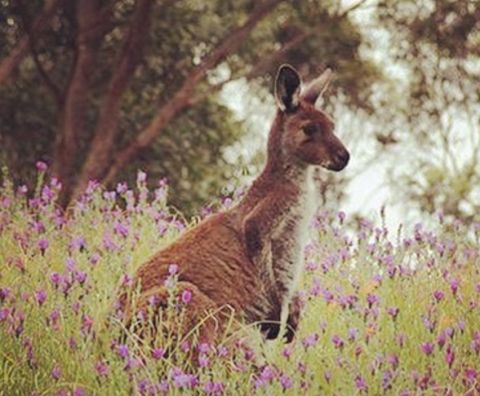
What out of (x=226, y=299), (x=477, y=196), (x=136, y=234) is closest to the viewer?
(x=226, y=299)

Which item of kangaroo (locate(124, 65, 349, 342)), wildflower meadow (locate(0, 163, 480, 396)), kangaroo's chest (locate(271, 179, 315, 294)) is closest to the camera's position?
wildflower meadow (locate(0, 163, 480, 396))

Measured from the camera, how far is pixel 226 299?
22.9 feet

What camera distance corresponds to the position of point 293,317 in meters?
7.35

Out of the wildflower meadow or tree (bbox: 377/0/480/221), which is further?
tree (bbox: 377/0/480/221)

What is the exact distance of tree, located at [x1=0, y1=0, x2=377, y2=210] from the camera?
1833 centimetres

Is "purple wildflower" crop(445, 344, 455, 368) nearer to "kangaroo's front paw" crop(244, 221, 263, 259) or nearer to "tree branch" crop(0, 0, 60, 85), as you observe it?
"kangaroo's front paw" crop(244, 221, 263, 259)

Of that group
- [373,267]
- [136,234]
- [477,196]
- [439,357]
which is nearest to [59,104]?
[136,234]

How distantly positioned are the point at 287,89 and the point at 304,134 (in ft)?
1.02

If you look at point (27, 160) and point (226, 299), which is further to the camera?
point (27, 160)

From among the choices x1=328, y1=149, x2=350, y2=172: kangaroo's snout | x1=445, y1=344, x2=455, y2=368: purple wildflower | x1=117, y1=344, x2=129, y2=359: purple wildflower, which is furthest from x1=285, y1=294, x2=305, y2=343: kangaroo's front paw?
x1=117, y1=344, x2=129, y2=359: purple wildflower

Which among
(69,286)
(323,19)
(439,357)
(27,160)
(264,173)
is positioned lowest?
(439,357)

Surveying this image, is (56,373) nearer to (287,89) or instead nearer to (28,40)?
(287,89)

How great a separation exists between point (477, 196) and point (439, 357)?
24.9 meters

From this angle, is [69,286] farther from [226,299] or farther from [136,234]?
[136,234]
